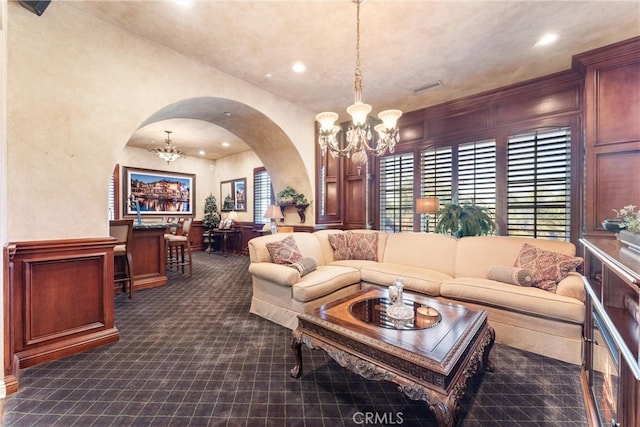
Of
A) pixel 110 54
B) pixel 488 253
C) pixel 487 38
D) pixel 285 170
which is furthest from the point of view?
pixel 285 170

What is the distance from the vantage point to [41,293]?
224 centimetres

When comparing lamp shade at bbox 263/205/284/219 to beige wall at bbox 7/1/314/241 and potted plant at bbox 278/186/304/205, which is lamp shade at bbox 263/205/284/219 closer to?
potted plant at bbox 278/186/304/205

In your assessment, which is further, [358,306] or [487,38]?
[487,38]

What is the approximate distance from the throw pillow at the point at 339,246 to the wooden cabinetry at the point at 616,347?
8.58 ft

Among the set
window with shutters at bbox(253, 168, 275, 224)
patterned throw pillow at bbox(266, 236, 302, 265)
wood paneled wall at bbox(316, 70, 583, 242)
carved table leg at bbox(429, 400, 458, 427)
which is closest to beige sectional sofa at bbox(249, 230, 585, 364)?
patterned throw pillow at bbox(266, 236, 302, 265)

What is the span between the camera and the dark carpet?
1.60 meters

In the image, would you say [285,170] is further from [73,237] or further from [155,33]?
[73,237]

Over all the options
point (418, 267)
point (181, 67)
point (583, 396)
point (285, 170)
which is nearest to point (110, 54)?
point (181, 67)

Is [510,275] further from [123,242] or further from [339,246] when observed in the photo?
[123,242]

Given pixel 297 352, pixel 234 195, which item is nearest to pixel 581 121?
pixel 297 352

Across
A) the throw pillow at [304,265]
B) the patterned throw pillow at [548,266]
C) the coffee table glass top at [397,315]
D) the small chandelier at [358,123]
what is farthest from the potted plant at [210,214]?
the patterned throw pillow at [548,266]

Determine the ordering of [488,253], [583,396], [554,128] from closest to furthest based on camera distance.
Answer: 1. [583,396]
2. [488,253]
3. [554,128]

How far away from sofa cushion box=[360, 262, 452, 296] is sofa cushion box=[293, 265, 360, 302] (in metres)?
0.18

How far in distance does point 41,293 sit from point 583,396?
418cm
